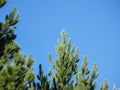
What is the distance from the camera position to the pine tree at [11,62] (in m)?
6.88

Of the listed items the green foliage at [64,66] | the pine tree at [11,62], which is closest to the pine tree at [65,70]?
the green foliage at [64,66]

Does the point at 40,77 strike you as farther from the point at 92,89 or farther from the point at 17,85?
the point at 17,85

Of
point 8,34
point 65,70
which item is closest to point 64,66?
point 65,70

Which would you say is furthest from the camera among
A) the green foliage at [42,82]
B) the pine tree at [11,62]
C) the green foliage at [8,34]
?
the green foliage at [42,82]

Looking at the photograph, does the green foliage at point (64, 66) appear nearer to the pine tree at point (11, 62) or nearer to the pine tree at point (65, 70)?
the pine tree at point (65, 70)

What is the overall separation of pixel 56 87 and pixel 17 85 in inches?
269

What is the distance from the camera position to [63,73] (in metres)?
14.1

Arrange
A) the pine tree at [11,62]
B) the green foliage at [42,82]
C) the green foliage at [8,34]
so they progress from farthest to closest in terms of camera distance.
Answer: the green foliage at [42,82] → the green foliage at [8,34] → the pine tree at [11,62]

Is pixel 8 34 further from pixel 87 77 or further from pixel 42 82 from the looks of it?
pixel 87 77

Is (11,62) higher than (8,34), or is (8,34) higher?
(8,34)

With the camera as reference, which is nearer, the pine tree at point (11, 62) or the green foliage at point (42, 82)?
the pine tree at point (11, 62)

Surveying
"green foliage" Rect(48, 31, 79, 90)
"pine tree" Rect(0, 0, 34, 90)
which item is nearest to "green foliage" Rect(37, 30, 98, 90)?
"green foliage" Rect(48, 31, 79, 90)

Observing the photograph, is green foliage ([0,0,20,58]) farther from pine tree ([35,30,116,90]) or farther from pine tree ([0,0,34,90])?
pine tree ([35,30,116,90])

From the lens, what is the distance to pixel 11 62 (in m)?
8.07
